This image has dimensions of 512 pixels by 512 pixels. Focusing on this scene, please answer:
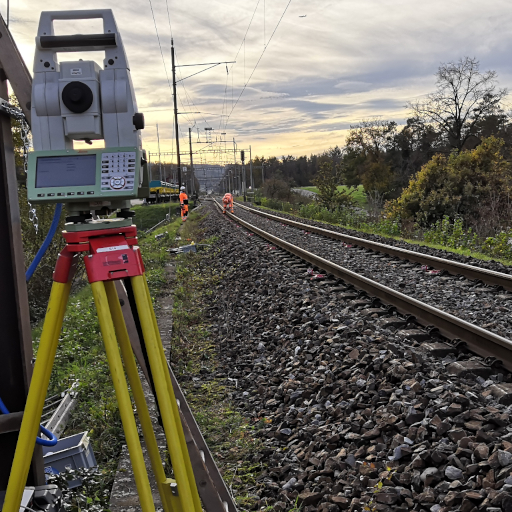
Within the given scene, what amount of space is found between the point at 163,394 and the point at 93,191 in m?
0.69

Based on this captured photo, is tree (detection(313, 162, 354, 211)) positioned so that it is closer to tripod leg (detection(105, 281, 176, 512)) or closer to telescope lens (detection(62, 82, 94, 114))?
tripod leg (detection(105, 281, 176, 512))

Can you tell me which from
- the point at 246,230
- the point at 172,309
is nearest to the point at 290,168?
the point at 246,230

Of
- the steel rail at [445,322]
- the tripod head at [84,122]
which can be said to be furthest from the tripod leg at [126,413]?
the steel rail at [445,322]

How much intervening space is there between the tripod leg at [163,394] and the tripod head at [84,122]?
0.32m

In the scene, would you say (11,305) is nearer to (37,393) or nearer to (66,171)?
(37,393)

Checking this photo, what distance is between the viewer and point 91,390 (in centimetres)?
412

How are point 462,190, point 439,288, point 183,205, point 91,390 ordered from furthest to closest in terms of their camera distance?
1. point 183,205
2. point 462,190
3. point 439,288
4. point 91,390

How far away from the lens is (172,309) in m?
6.80

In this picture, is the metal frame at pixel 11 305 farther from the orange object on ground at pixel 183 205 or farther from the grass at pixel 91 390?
the orange object on ground at pixel 183 205

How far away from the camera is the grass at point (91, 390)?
10.2 ft

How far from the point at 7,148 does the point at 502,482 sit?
2.60 m

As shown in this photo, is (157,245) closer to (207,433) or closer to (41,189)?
(207,433)

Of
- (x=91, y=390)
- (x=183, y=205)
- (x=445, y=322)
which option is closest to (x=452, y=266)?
(x=445, y=322)

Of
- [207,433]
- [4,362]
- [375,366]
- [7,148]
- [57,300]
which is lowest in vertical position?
[207,433]
